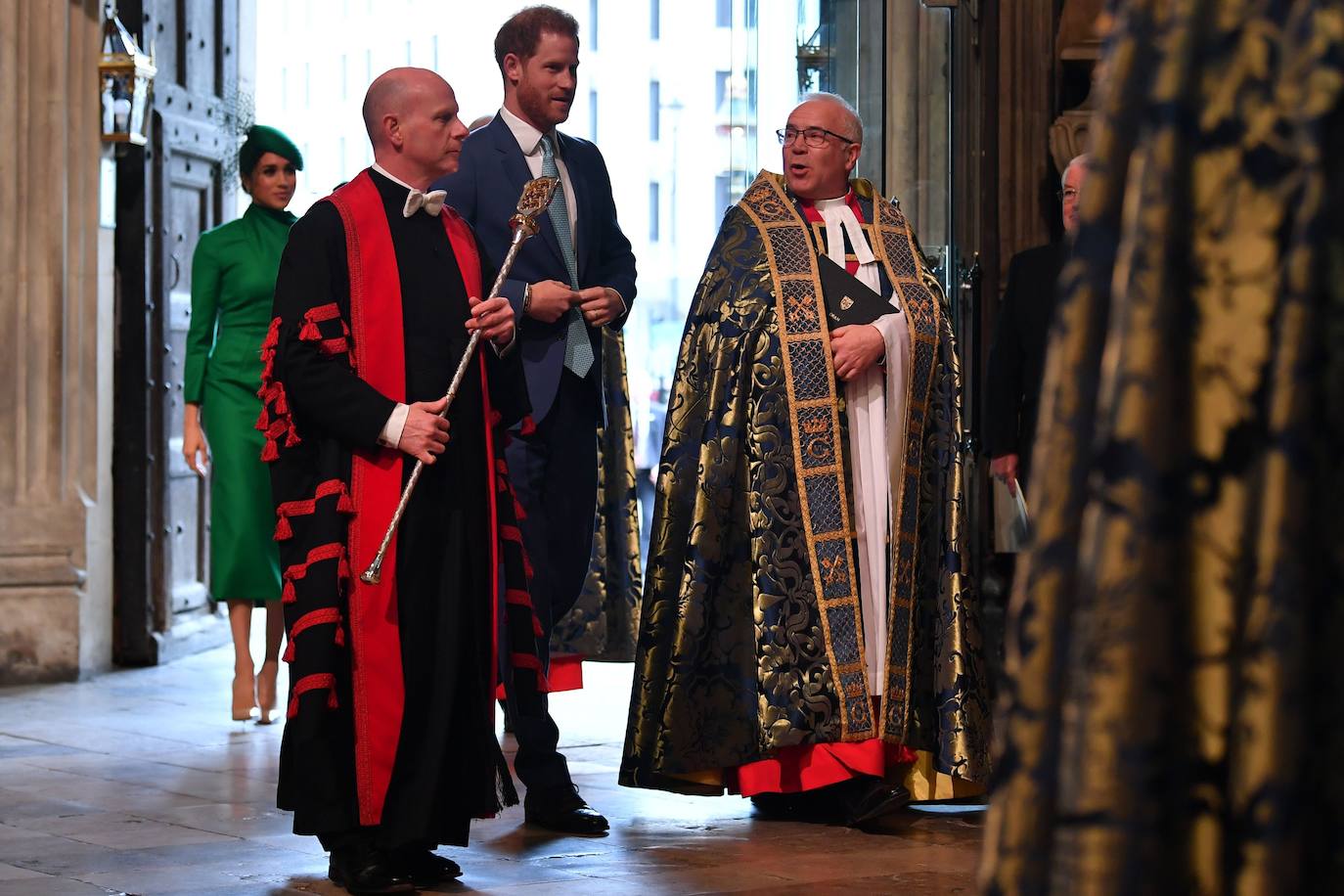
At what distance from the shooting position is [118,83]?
23.2 ft

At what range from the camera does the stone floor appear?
3674 millimetres

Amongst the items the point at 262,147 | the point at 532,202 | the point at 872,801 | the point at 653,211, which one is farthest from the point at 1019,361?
the point at 653,211

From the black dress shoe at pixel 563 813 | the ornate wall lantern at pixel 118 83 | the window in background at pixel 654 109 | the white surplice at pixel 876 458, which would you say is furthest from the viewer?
the window in background at pixel 654 109

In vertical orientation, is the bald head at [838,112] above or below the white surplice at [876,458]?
above

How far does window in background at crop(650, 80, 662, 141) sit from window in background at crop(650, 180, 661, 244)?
505 millimetres

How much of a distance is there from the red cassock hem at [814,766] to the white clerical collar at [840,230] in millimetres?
1163

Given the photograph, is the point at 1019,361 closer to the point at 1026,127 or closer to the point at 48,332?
the point at 1026,127

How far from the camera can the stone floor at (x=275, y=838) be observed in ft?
12.1

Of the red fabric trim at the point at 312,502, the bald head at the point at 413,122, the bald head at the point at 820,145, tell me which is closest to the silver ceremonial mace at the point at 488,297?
the red fabric trim at the point at 312,502

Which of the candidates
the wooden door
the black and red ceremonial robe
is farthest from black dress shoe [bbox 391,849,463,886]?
the wooden door

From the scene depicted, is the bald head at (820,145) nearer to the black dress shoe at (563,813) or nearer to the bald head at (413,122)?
the bald head at (413,122)

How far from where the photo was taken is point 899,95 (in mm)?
7164

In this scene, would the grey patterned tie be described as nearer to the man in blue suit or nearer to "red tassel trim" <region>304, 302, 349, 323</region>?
the man in blue suit

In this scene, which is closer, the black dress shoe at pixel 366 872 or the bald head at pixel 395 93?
the black dress shoe at pixel 366 872
